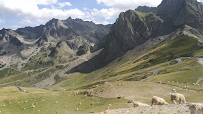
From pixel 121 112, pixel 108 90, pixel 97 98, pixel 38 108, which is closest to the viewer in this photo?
pixel 121 112

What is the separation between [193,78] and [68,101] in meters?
61.2

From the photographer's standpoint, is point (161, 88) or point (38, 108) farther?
point (161, 88)

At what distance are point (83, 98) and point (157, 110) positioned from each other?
105ft

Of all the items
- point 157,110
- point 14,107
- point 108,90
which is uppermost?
point 157,110

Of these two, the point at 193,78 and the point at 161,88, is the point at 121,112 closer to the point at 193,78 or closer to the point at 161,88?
the point at 161,88

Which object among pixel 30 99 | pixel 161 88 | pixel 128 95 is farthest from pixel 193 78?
pixel 30 99

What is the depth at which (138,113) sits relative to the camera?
981 inches

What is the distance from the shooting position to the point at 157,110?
2481 centimetres

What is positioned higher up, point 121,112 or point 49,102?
point 121,112

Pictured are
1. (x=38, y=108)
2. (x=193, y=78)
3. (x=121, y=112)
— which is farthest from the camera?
(x=193, y=78)

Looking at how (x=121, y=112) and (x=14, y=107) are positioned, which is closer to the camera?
(x=121, y=112)

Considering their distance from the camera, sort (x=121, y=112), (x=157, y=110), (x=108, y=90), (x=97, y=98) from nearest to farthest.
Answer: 1. (x=157, y=110)
2. (x=121, y=112)
3. (x=97, y=98)
4. (x=108, y=90)

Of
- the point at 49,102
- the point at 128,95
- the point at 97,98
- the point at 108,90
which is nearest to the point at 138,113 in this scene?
the point at 128,95

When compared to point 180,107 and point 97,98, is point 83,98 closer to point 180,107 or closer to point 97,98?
point 97,98
